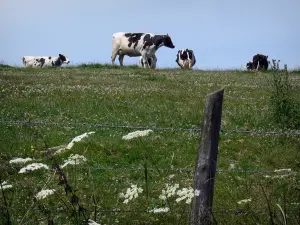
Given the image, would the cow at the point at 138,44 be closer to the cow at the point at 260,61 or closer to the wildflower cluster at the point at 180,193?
the cow at the point at 260,61

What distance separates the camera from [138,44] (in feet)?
143

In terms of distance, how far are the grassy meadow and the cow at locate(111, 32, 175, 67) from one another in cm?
2281

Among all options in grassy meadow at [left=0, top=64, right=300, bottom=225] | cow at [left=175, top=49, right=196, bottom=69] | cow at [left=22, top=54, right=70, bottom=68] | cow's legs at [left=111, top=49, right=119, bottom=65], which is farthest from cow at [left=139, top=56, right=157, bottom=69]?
grassy meadow at [left=0, top=64, right=300, bottom=225]

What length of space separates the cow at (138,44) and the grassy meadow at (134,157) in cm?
2281

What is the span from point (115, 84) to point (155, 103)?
6.80m

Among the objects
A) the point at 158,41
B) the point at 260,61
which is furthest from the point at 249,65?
the point at 158,41

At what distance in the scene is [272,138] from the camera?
37.9 ft

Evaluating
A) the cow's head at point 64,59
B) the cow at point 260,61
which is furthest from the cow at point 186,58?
the cow's head at point 64,59

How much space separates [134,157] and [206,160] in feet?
17.4

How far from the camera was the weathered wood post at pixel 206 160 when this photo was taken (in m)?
5.03

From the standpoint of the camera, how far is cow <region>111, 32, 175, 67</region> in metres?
42.4

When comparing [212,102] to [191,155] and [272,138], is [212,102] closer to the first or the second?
[191,155]

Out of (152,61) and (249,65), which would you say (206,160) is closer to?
(152,61)

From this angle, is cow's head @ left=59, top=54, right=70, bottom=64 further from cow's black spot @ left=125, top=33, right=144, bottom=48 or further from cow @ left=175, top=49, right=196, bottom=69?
cow's black spot @ left=125, top=33, right=144, bottom=48
